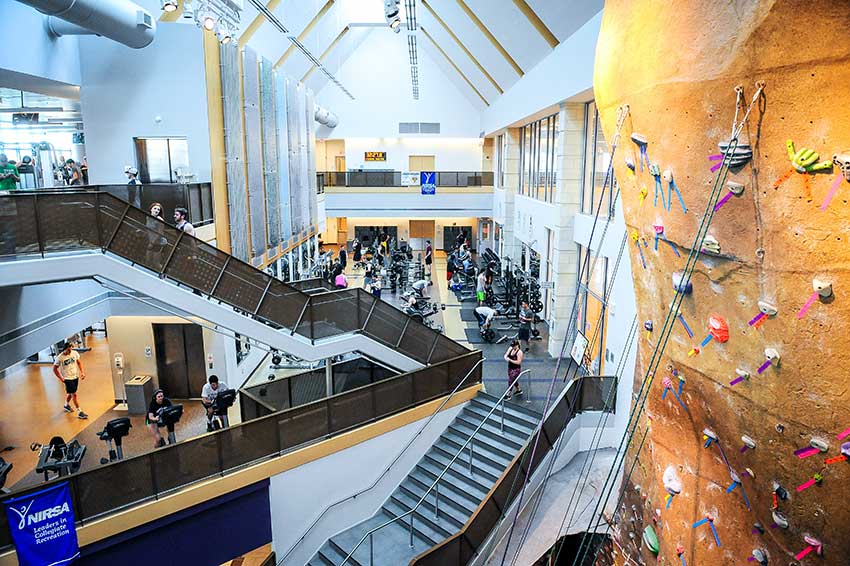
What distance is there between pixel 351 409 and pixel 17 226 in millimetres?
5680

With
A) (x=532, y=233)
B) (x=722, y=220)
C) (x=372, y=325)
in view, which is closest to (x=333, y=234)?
(x=532, y=233)

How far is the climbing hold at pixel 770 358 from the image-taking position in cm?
339

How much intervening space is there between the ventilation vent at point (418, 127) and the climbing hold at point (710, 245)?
32.1 metres

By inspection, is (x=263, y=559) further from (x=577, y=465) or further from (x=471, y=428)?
(x=577, y=465)

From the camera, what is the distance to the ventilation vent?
113 ft

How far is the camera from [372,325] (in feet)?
37.8

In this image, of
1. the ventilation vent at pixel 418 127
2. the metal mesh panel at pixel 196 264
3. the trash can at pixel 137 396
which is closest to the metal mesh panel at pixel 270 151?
the trash can at pixel 137 396

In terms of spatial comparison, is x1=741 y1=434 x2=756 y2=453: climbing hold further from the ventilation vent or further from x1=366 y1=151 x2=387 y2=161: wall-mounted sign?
x1=366 y1=151 x2=387 y2=161: wall-mounted sign

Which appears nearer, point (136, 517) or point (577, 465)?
point (136, 517)

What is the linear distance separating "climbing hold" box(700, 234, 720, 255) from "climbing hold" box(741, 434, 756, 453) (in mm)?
1191

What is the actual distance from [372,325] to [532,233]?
1007cm

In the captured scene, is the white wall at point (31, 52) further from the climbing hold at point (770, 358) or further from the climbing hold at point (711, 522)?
the climbing hold at point (711, 522)

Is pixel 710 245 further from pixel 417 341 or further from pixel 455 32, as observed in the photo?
pixel 455 32

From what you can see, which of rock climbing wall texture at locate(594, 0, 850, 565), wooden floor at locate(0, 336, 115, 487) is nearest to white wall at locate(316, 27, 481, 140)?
wooden floor at locate(0, 336, 115, 487)
